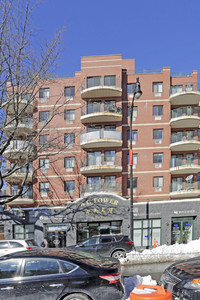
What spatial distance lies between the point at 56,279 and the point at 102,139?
15.0m

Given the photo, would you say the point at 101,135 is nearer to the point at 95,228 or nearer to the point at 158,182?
the point at 158,182

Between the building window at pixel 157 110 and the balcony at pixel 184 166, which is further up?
the building window at pixel 157 110

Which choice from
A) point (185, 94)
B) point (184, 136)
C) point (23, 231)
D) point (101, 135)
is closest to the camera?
point (23, 231)

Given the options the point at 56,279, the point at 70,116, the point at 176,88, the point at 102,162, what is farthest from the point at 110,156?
the point at 56,279

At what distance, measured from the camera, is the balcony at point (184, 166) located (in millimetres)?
19734

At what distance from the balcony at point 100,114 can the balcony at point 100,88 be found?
1.06m

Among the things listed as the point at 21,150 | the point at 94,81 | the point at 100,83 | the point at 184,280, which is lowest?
the point at 184,280

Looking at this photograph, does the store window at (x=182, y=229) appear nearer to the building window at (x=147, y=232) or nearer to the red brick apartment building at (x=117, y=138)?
the building window at (x=147, y=232)

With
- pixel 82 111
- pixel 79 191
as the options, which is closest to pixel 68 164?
pixel 79 191

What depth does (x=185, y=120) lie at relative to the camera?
20.0 meters

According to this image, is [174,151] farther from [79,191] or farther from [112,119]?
[79,191]

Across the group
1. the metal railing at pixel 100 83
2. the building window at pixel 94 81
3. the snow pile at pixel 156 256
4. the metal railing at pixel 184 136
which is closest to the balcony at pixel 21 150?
Result: the snow pile at pixel 156 256

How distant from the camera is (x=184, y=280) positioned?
4.87 metres

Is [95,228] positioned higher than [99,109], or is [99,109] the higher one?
[99,109]
